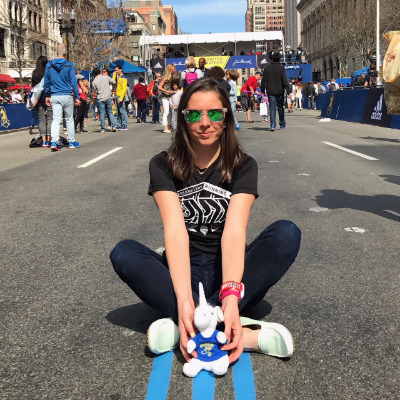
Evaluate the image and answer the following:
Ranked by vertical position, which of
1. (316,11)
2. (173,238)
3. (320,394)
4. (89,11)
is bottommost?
(320,394)

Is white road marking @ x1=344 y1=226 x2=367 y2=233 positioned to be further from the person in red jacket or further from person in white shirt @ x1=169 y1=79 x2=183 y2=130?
the person in red jacket

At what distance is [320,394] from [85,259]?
2329mm

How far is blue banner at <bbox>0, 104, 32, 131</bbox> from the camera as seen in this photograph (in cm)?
2035

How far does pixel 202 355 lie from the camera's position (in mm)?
2227

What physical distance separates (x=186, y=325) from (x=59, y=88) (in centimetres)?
1040

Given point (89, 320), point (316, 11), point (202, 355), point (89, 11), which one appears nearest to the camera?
point (202, 355)

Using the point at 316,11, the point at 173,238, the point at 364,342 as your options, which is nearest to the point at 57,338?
the point at 173,238

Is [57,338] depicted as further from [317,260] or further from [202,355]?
[317,260]

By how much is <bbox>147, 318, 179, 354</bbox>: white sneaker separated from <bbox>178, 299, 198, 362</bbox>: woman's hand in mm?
176

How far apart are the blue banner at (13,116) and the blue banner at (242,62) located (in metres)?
33.7

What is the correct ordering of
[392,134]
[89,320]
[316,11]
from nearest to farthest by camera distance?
[89,320]
[392,134]
[316,11]

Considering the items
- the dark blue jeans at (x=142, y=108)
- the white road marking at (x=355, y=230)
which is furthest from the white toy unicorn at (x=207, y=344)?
the dark blue jeans at (x=142, y=108)

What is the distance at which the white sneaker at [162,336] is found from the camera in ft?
7.82

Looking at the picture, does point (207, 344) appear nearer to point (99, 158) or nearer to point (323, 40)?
point (99, 158)
